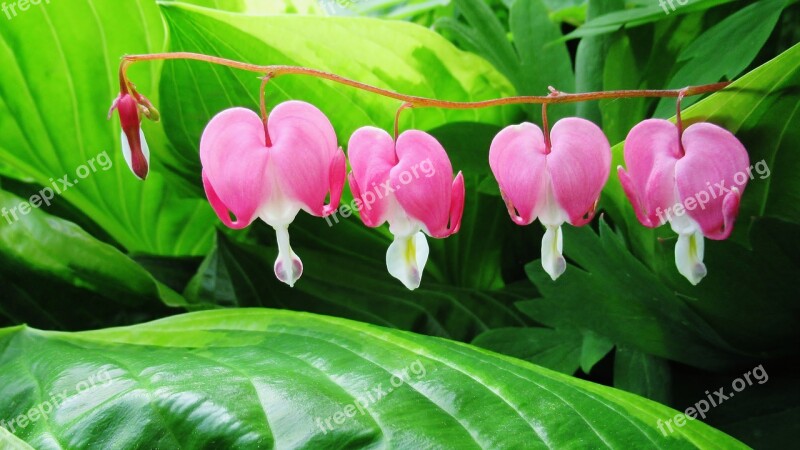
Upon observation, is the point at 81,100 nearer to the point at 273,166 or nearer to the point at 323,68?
the point at 323,68

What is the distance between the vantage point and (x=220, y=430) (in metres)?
0.44

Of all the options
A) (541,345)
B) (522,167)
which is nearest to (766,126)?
(522,167)

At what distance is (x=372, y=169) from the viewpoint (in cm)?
51

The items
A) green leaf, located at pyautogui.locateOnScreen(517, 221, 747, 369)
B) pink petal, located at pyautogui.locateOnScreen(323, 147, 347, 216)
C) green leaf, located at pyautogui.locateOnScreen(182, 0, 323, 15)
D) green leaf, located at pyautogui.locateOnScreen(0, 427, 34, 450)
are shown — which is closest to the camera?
green leaf, located at pyautogui.locateOnScreen(0, 427, 34, 450)

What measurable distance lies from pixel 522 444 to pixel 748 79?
0.92 ft

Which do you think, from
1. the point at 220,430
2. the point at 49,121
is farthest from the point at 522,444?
the point at 49,121

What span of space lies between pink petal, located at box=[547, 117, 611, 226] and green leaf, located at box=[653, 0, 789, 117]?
0.13 m

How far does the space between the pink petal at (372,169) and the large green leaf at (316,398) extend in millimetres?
102

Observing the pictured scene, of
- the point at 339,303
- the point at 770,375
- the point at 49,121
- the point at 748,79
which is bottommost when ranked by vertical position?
the point at 770,375

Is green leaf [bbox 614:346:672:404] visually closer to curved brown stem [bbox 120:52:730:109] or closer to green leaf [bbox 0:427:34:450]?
curved brown stem [bbox 120:52:730:109]

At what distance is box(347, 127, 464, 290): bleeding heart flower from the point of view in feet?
1.65

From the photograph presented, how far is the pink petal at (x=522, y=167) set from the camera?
1.61ft

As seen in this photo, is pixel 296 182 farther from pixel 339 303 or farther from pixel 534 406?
pixel 339 303

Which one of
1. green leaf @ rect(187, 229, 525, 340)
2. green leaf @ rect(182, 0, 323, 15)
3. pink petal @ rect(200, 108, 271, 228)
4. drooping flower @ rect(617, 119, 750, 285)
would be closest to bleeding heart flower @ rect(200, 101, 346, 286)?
pink petal @ rect(200, 108, 271, 228)
